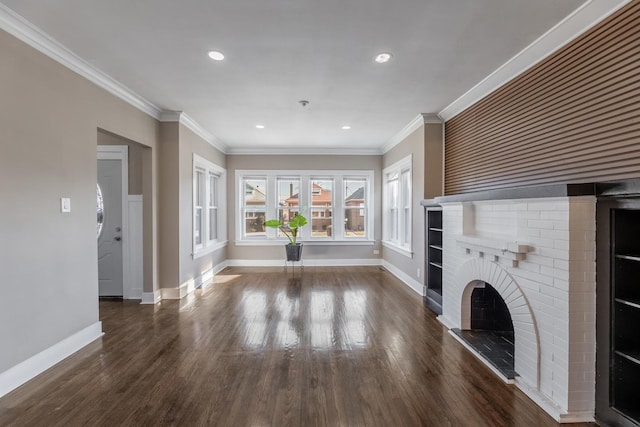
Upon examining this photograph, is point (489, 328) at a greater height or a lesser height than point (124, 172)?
lesser

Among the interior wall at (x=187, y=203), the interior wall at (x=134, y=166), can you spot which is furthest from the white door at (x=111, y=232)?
the interior wall at (x=187, y=203)

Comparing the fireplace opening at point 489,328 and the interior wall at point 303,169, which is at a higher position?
the interior wall at point 303,169

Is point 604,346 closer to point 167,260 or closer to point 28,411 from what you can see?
point 28,411

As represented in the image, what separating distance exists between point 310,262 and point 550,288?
5.42 metres

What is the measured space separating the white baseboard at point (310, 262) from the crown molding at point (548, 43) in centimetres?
430

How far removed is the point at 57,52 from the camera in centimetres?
269

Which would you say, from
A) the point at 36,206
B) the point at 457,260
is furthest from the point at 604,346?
the point at 36,206

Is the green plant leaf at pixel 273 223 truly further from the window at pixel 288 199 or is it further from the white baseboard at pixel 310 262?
the white baseboard at pixel 310 262

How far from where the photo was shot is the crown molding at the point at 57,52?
228 centimetres

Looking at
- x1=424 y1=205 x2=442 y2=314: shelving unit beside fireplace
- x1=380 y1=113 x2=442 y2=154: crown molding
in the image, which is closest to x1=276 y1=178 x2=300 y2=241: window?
x1=380 y1=113 x2=442 y2=154: crown molding

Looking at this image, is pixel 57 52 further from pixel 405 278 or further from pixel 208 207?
pixel 405 278

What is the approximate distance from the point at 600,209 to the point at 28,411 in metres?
3.98

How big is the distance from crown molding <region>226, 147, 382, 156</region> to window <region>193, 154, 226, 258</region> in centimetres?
67

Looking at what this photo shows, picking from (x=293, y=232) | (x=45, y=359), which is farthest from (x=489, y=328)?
(x=293, y=232)
